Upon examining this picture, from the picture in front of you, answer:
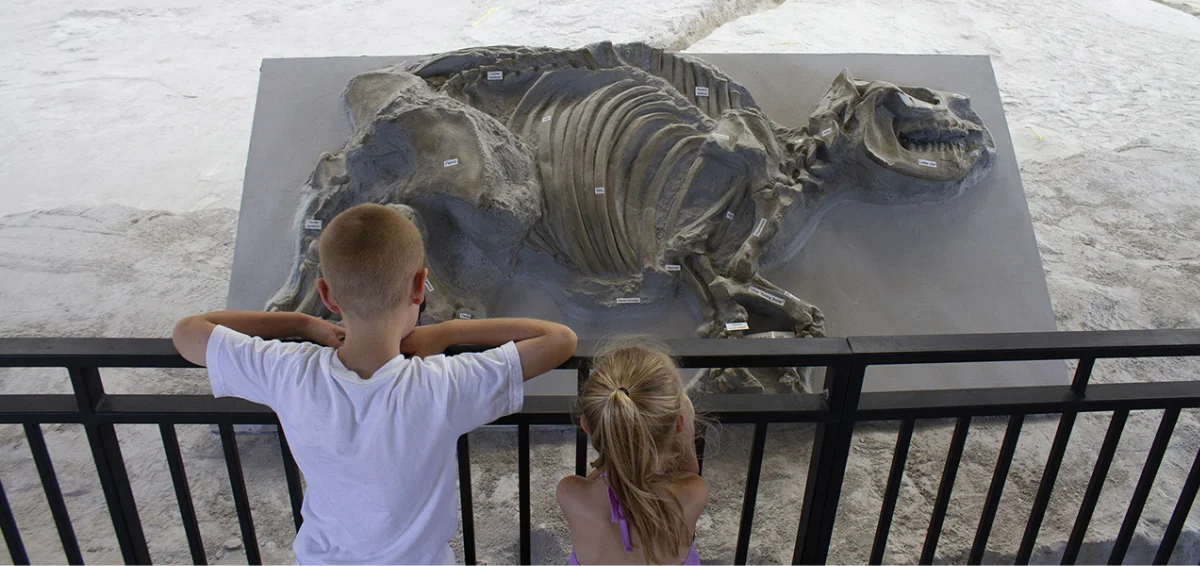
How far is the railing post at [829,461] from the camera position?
169 cm

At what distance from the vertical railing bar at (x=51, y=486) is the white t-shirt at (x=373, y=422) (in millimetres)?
468

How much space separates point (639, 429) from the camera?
1373 millimetres

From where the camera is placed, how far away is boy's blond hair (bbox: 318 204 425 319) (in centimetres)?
143

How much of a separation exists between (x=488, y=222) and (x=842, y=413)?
156 centimetres

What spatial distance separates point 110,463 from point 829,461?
1499 millimetres

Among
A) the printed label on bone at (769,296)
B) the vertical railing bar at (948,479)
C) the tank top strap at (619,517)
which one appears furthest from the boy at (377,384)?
the printed label on bone at (769,296)

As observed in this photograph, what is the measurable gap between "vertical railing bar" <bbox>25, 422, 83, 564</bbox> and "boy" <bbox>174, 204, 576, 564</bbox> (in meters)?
0.49

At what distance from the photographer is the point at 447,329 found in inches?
62.7

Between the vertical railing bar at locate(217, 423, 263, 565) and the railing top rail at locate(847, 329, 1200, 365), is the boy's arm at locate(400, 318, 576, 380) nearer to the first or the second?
the vertical railing bar at locate(217, 423, 263, 565)

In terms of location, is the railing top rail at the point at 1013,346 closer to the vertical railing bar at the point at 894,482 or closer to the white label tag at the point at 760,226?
the vertical railing bar at the point at 894,482

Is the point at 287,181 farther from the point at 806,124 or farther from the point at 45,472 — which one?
the point at 806,124

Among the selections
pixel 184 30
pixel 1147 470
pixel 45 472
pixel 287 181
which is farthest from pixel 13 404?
pixel 184 30

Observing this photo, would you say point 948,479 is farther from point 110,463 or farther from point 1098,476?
point 110,463

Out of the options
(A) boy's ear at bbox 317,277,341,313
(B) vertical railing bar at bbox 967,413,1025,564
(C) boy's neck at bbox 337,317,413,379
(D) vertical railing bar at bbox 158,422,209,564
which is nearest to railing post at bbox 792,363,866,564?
(B) vertical railing bar at bbox 967,413,1025,564
